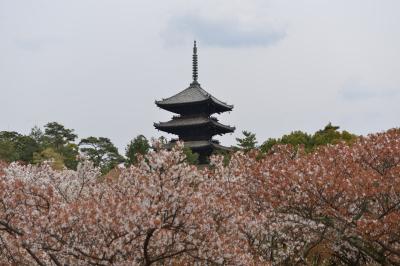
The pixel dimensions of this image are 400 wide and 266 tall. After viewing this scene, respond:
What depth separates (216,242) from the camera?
9602 millimetres

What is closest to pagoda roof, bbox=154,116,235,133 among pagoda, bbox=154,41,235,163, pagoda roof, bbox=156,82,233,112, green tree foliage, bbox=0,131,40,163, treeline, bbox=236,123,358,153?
pagoda, bbox=154,41,235,163

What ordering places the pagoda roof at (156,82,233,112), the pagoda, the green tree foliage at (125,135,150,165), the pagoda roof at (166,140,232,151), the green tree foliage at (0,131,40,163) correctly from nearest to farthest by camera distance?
the green tree foliage at (125,135,150,165)
the pagoda roof at (166,140,232,151)
the pagoda
the pagoda roof at (156,82,233,112)
the green tree foliage at (0,131,40,163)

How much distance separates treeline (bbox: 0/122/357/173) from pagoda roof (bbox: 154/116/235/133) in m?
3.16

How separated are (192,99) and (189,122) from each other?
215 centimetres

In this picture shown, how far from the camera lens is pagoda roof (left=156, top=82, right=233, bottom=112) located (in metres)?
49.9

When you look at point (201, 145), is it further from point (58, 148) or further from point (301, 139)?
point (58, 148)

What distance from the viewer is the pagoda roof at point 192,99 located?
4994 centimetres

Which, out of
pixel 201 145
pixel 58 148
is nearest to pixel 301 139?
pixel 201 145

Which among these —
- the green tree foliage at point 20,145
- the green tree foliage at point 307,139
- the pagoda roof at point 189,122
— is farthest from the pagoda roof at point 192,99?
the green tree foliage at point 20,145

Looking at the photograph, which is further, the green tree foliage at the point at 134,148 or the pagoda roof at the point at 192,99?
the pagoda roof at the point at 192,99

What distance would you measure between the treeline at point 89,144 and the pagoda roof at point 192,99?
495 centimetres

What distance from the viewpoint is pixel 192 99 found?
5059 centimetres

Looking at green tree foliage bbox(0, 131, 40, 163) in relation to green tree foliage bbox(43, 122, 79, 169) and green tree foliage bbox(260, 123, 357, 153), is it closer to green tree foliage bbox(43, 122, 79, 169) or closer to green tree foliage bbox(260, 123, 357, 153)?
green tree foliage bbox(43, 122, 79, 169)

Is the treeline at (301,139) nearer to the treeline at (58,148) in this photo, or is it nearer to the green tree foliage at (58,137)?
the treeline at (58,148)
